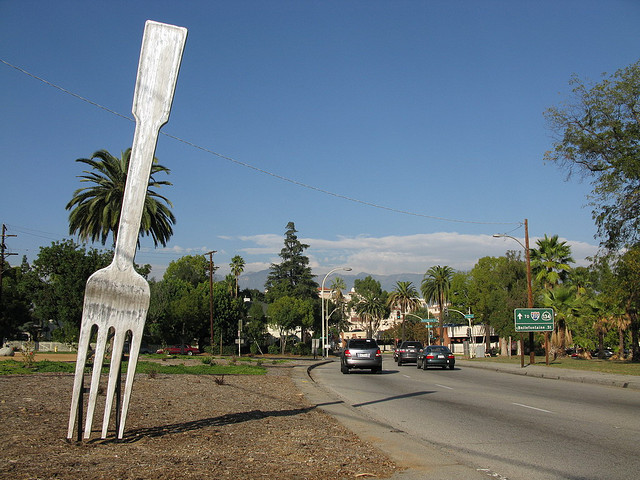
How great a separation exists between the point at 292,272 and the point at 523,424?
305 ft

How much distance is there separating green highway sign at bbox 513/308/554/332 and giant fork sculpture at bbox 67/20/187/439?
1309 inches

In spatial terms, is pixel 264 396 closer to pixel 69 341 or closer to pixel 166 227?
pixel 166 227

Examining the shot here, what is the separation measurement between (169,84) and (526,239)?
1360 inches

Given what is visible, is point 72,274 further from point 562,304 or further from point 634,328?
point 634,328

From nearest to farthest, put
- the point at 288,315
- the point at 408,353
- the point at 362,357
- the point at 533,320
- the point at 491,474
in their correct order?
the point at 491,474 → the point at 362,357 → the point at 533,320 → the point at 408,353 → the point at 288,315

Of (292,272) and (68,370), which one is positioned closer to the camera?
(68,370)

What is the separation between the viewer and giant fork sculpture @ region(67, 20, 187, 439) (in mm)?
7457

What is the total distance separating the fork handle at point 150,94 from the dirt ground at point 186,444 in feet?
10.2

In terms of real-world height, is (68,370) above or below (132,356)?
below

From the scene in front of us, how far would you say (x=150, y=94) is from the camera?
8125 millimetres

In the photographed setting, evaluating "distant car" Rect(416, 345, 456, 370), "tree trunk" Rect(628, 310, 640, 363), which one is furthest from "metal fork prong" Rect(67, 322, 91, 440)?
"tree trunk" Rect(628, 310, 640, 363)

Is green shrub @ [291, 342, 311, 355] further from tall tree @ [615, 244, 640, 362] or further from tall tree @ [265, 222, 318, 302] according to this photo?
tall tree @ [615, 244, 640, 362]

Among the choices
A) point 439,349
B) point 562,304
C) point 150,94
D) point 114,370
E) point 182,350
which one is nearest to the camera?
point 114,370

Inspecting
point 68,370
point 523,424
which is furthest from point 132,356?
point 68,370
